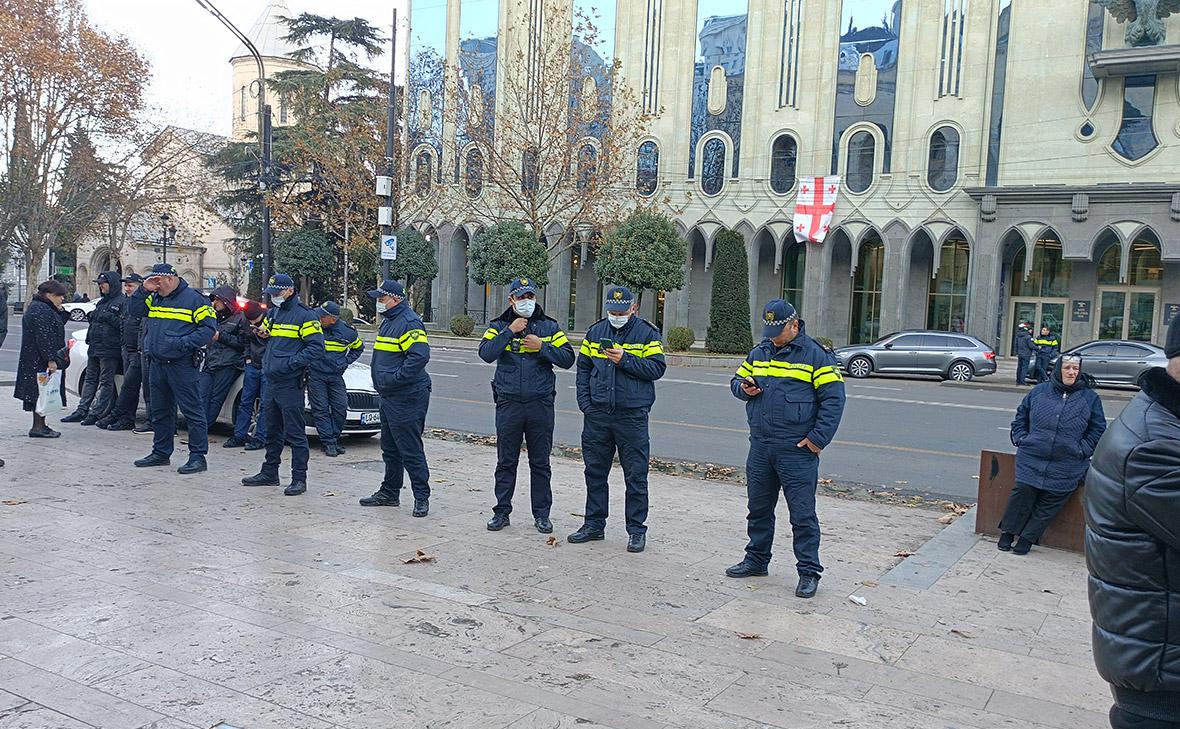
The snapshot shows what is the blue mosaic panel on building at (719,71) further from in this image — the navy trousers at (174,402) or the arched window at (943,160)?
the navy trousers at (174,402)

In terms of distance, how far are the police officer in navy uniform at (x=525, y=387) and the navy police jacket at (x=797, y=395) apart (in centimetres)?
170

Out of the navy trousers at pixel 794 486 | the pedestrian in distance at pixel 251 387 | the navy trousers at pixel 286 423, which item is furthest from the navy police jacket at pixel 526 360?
the pedestrian in distance at pixel 251 387

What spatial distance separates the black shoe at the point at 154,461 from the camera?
9633 millimetres

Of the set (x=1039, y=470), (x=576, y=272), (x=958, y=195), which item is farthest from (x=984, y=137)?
(x=1039, y=470)

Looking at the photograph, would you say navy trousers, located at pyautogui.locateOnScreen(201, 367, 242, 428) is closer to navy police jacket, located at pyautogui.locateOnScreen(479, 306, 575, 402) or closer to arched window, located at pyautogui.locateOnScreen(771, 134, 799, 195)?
navy police jacket, located at pyautogui.locateOnScreen(479, 306, 575, 402)

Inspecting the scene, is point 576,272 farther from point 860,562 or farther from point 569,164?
point 860,562

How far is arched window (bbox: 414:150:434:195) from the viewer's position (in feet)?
119

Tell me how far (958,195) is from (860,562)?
1148 inches

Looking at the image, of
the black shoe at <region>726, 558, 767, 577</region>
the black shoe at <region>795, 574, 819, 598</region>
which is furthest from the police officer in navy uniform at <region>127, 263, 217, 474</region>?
the black shoe at <region>795, 574, 819, 598</region>

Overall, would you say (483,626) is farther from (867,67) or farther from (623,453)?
(867,67)

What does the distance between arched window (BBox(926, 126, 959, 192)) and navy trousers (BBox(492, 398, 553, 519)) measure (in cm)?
2951

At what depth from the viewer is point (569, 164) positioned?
32.2 metres

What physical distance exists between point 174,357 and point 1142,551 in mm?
8631

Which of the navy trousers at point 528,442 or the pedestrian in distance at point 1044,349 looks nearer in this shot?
the navy trousers at point 528,442
